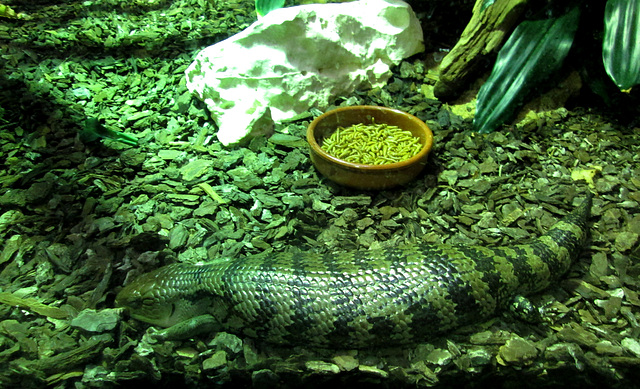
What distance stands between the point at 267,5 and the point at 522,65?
8.00ft

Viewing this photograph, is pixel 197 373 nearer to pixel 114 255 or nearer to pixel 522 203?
pixel 114 255

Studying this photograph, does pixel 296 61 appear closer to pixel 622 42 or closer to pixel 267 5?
pixel 267 5

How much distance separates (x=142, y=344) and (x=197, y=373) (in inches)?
14.1

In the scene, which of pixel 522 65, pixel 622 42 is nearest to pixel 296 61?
pixel 522 65

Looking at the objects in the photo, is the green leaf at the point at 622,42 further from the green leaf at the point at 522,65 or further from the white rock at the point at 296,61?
the white rock at the point at 296,61

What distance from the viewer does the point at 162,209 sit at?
284 centimetres

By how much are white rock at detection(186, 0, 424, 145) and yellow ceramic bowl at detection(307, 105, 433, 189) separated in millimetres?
482

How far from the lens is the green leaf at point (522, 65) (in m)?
3.33

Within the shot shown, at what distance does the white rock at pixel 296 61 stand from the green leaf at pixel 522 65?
0.99 meters

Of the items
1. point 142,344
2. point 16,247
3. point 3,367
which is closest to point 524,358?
point 142,344

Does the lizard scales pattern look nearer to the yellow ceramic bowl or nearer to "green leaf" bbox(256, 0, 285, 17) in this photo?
the yellow ceramic bowl

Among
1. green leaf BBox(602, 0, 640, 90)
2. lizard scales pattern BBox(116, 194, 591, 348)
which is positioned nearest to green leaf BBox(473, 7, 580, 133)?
green leaf BBox(602, 0, 640, 90)

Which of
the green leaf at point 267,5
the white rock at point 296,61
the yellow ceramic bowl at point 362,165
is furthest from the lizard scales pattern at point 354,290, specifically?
the green leaf at point 267,5

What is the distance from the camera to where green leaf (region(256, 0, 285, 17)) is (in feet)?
13.4
